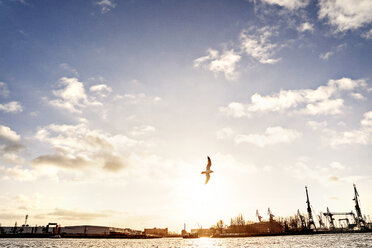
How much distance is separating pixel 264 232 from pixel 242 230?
59.9 ft

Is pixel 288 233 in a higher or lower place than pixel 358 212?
lower

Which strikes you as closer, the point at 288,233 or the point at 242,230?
the point at 288,233

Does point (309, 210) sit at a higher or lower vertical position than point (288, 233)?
higher

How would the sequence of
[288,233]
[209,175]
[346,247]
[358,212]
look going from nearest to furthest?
[209,175] → [346,247] → [288,233] → [358,212]

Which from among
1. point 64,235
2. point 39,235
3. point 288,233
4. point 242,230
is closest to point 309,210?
point 288,233

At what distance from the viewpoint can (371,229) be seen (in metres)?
189

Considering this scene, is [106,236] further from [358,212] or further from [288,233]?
[358,212]

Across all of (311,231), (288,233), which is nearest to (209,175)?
(288,233)

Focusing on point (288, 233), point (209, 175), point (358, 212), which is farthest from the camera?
point (358, 212)

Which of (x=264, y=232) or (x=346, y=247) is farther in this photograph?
(x=264, y=232)

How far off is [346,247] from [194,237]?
149m

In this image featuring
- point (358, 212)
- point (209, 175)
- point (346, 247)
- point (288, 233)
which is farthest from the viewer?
point (358, 212)

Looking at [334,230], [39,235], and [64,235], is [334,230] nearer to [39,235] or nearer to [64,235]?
[64,235]

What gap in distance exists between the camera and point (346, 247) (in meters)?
61.6
